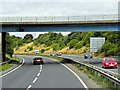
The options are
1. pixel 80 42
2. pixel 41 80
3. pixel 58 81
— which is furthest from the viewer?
pixel 80 42

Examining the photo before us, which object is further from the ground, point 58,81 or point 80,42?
point 58,81

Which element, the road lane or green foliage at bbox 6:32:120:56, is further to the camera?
green foliage at bbox 6:32:120:56

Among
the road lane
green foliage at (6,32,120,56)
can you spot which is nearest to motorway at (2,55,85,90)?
the road lane

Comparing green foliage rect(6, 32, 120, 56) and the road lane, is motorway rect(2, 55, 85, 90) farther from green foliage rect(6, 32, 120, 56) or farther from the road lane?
green foliage rect(6, 32, 120, 56)

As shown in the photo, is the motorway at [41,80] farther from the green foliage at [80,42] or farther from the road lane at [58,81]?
the green foliage at [80,42]

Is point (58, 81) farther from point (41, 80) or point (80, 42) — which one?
point (80, 42)

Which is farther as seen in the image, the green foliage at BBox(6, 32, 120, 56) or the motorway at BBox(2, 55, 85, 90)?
the green foliage at BBox(6, 32, 120, 56)

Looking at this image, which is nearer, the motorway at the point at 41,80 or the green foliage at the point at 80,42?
the motorway at the point at 41,80

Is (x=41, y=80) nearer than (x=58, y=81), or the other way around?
(x=58, y=81)

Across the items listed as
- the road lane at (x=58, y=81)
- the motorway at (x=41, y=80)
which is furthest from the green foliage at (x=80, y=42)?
the road lane at (x=58, y=81)

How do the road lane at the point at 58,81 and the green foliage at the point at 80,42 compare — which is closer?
the road lane at the point at 58,81

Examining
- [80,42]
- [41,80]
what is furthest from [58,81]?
[80,42]

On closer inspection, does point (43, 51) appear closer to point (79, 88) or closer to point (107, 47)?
point (107, 47)

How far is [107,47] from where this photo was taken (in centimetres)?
8450
